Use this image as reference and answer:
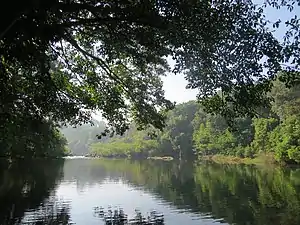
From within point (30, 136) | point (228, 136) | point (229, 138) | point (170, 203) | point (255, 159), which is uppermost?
point (228, 136)

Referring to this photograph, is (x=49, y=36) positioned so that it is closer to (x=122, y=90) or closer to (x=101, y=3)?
(x=101, y=3)

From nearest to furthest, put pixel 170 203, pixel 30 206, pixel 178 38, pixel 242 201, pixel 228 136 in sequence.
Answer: pixel 178 38 → pixel 30 206 → pixel 242 201 → pixel 170 203 → pixel 228 136

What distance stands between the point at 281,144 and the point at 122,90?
3876 centimetres

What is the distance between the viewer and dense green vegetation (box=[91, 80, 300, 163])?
1951 inches

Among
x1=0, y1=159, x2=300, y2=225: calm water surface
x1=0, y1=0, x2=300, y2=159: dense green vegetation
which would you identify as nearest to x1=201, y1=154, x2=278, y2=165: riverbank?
x1=0, y1=159, x2=300, y2=225: calm water surface

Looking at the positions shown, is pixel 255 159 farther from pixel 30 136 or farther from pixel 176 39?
pixel 176 39

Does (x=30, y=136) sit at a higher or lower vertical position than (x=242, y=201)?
higher

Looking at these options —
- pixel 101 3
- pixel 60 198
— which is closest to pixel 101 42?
pixel 101 3

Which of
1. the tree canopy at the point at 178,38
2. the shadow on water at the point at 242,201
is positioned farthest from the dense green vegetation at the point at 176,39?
the shadow on water at the point at 242,201

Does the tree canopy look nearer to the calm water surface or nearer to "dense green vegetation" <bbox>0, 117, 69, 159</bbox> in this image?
"dense green vegetation" <bbox>0, 117, 69, 159</bbox>

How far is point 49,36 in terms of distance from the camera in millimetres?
8383

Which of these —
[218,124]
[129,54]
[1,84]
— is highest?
[218,124]

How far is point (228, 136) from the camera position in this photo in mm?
69812

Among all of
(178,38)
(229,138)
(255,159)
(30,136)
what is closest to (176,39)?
(178,38)
